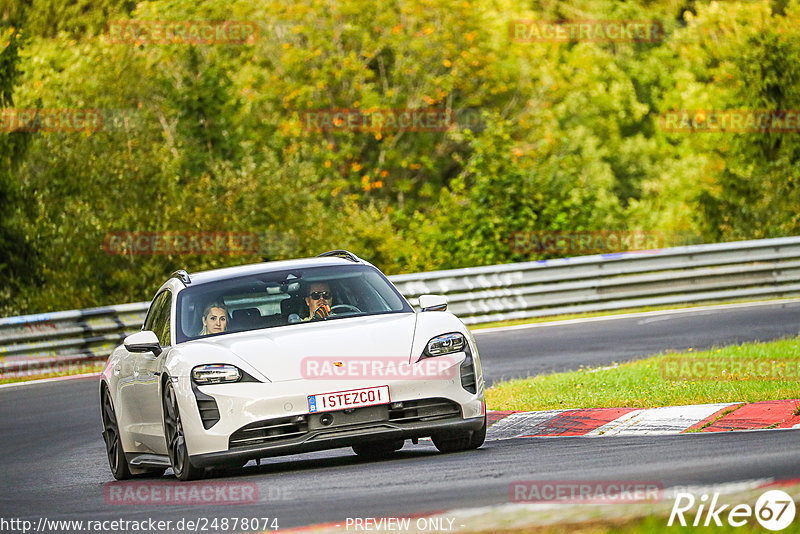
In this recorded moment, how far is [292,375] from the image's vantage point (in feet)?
28.7

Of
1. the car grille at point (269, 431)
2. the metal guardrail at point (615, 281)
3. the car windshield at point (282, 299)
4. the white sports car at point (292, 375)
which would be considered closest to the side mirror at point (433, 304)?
the white sports car at point (292, 375)

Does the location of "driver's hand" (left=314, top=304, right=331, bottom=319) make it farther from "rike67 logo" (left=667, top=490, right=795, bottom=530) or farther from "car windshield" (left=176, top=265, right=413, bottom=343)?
"rike67 logo" (left=667, top=490, right=795, bottom=530)

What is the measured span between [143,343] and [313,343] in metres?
1.29

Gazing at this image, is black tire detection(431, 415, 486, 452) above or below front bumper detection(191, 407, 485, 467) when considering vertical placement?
below

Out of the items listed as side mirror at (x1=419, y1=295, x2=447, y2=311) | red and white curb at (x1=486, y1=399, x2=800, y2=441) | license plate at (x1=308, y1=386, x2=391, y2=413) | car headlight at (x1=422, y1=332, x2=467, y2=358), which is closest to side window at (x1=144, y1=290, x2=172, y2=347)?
license plate at (x1=308, y1=386, x2=391, y2=413)

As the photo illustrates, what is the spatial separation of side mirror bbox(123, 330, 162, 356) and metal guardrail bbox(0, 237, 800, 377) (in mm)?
12647

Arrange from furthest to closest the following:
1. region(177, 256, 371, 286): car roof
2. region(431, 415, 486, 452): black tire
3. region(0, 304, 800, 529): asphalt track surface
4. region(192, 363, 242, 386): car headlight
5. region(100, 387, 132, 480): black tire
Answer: region(100, 387, 132, 480): black tire
region(177, 256, 371, 286): car roof
region(431, 415, 486, 452): black tire
region(192, 363, 242, 386): car headlight
region(0, 304, 800, 529): asphalt track surface

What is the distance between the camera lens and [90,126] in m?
27.9

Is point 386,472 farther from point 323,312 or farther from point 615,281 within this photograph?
point 615,281

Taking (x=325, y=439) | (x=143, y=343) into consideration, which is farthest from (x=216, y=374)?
(x=143, y=343)

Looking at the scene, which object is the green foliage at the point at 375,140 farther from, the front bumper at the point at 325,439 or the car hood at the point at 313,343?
the front bumper at the point at 325,439

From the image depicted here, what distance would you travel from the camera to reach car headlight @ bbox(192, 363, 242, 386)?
8.80 meters

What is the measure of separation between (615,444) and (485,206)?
1919 centimetres

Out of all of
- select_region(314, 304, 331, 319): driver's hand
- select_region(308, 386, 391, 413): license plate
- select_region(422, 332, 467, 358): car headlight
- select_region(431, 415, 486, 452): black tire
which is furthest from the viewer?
select_region(314, 304, 331, 319): driver's hand
